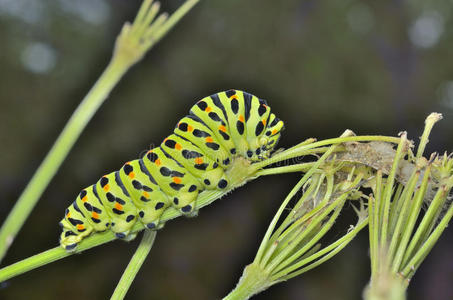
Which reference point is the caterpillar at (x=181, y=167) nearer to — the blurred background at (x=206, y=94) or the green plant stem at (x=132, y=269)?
the green plant stem at (x=132, y=269)

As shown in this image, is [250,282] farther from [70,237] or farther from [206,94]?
[206,94]

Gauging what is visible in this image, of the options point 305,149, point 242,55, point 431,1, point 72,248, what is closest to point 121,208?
point 72,248

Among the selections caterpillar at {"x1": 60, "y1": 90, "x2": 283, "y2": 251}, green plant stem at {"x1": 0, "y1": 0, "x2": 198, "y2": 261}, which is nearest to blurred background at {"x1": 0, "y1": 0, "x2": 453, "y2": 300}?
caterpillar at {"x1": 60, "y1": 90, "x2": 283, "y2": 251}

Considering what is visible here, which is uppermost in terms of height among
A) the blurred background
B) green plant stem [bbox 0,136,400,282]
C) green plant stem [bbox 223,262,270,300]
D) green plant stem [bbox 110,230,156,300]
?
the blurred background

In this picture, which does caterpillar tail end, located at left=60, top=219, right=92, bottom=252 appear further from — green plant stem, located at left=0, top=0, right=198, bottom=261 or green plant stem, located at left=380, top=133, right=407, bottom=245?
green plant stem, located at left=380, top=133, right=407, bottom=245

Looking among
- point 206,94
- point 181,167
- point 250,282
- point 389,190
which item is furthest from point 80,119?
point 206,94

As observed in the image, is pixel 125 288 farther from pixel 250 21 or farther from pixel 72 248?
pixel 250 21
